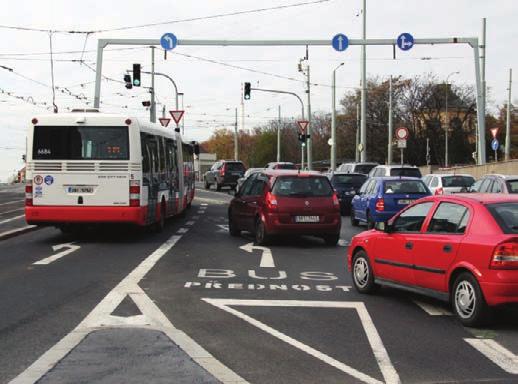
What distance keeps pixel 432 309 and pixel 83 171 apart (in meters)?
9.49

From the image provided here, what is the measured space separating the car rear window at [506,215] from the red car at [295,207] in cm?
789

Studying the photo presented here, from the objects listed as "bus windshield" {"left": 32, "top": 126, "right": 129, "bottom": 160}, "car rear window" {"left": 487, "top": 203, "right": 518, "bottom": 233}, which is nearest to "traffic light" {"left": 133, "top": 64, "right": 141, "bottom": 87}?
"bus windshield" {"left": 32, "top": 126, "right": 129, "bottom": 160}

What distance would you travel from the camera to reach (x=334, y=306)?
28.5 feet

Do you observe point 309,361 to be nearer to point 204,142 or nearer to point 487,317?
point 487,317

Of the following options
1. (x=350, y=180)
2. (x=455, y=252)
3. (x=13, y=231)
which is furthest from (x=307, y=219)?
(x=350, y=180)

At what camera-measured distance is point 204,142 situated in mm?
157125

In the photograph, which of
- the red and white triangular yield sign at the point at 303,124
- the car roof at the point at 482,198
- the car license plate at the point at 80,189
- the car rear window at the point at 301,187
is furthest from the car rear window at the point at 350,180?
the car roof at the point at 482,198

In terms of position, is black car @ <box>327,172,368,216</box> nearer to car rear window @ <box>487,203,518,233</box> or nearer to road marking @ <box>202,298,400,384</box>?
road marking @ <box>202,298,400,384</box>

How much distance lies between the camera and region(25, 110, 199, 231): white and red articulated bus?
15703mm

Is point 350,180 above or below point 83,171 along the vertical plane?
below

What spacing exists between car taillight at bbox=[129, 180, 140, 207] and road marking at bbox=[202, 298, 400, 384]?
722 cm

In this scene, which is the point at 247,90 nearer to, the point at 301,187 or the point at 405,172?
the point at 405,172

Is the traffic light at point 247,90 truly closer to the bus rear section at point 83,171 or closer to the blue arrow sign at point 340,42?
the blue arrow sign at point 340,42

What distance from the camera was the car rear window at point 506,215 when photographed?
7.44m
